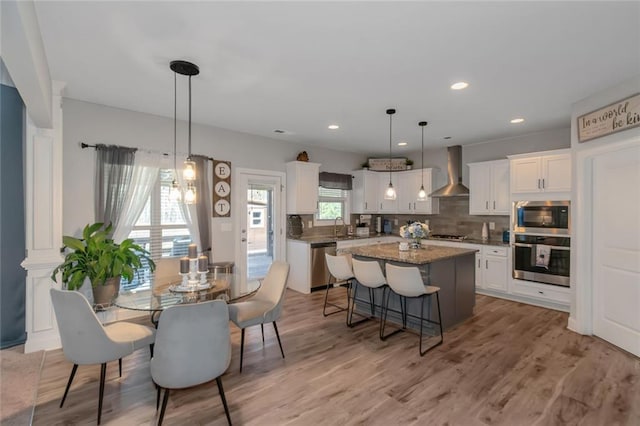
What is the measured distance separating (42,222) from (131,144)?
1.35 meters

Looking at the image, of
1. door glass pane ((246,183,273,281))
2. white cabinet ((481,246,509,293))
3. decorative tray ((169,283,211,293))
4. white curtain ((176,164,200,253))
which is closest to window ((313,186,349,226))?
door glass pane ((246,183,273,281))

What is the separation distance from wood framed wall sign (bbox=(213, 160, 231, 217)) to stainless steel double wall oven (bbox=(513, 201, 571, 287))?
4501mm

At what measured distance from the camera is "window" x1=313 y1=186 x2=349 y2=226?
20.8 feet

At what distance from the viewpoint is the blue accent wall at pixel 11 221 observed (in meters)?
3.26

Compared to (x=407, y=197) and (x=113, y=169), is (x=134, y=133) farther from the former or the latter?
(x=407, y=197)

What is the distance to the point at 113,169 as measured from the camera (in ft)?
12.4

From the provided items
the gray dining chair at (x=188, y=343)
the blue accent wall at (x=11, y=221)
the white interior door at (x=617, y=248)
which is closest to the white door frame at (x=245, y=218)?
the blue accent wall at (x=11, y=221)

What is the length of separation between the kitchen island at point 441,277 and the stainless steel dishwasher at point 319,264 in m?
1.23

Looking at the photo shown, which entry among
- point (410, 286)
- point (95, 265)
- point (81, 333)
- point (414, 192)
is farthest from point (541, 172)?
point (95, 265)

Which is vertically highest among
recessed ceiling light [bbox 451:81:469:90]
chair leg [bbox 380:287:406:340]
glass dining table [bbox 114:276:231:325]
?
recessed ceiling light [bbox 451:81:469:90]

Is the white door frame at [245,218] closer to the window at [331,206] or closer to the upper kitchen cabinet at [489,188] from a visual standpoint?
the window at [331,206]

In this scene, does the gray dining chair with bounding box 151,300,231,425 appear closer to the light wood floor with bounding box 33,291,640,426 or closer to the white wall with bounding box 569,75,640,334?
the light wood floor with bounding box 33,291,640,426

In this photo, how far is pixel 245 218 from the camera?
16.6ft

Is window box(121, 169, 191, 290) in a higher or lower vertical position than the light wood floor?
higher
